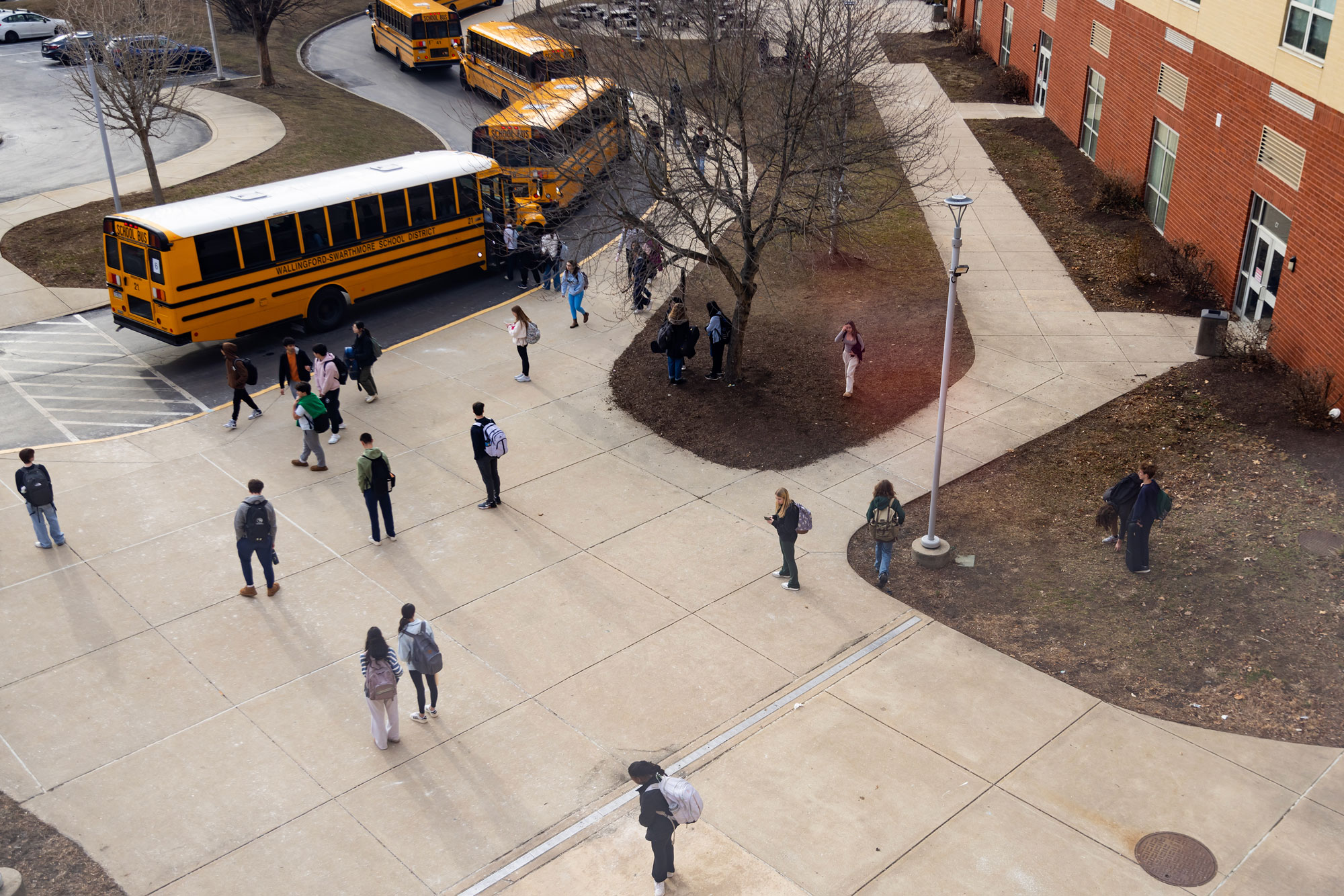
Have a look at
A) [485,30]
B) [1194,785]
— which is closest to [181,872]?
[1194,785]

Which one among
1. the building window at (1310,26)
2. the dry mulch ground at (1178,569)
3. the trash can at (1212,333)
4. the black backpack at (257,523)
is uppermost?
the building window at (1310,26)

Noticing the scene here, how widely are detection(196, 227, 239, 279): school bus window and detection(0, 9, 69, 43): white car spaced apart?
34294 millimetres

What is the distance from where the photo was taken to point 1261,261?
734 inches

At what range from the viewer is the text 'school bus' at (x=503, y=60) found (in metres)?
31.1

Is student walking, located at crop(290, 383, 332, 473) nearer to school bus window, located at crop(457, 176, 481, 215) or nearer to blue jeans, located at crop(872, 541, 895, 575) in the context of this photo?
blue jeans, located at crop(872, 541, 895, 575)

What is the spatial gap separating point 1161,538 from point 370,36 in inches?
1753

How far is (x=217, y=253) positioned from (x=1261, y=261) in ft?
57.8

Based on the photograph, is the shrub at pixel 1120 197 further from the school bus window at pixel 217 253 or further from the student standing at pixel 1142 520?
the school bus window at pixel 217 253

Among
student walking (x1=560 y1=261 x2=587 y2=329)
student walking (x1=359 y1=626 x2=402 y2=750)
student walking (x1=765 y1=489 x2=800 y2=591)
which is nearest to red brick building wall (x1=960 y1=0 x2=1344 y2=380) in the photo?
student walking (x1=765 y1=489 x2=800 y2=591)

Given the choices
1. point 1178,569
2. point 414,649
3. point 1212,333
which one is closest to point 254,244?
point 414,649

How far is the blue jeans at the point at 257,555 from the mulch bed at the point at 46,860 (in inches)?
134

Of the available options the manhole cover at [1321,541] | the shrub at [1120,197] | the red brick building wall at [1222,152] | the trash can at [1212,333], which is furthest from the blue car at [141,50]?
the manhole cover at [1321,541]

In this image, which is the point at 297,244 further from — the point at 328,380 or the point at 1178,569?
the point at 1178,569

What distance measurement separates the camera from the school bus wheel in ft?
68.9
